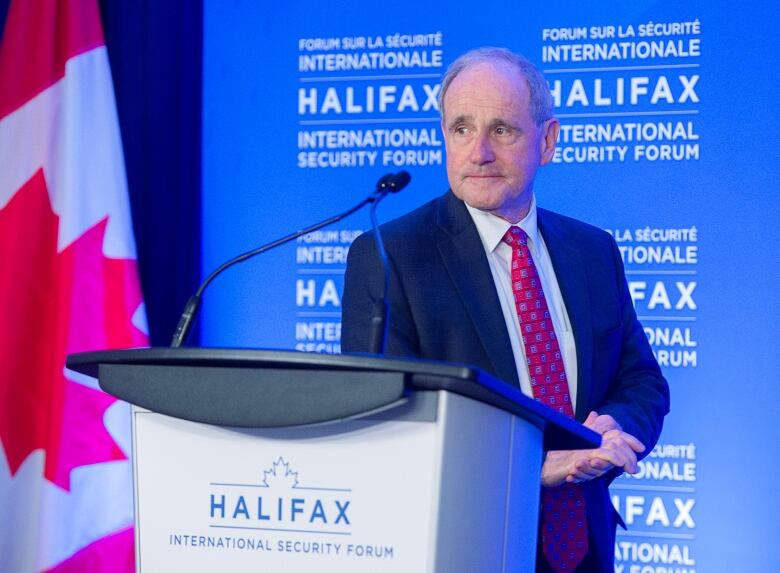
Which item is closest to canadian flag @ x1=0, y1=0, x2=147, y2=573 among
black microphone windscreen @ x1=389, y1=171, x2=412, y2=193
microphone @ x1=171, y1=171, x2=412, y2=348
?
microphone @ x1=171, y1=171, x2=412, y2=348

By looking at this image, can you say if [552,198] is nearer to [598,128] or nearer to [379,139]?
[598,128]

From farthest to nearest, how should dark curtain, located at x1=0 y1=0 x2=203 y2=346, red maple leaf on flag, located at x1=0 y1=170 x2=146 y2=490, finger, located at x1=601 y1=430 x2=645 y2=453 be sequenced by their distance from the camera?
1. dark curtain, located at x1=0 y1=0 x2=203 y2=346
2. red maple leaf on flag, located at x1=0 y1=170 x2=146 y2=490
3. finger, located at x1=601 y1=430 x2=645 y2=453

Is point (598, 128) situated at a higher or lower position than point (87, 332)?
higher

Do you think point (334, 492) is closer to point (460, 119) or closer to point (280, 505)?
point (280, 505)

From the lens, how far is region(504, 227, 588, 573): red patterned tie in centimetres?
201

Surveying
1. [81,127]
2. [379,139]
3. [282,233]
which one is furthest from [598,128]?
[81,127]

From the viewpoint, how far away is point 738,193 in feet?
11.5

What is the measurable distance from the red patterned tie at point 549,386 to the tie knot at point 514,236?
18mm

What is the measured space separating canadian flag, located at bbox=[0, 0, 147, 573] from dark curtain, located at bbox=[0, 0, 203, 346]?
18cm

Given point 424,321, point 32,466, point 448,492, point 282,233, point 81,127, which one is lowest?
point 32,466

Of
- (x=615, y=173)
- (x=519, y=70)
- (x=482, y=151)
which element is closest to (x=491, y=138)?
(x=482, y=151)

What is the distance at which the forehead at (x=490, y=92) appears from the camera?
7.49ft

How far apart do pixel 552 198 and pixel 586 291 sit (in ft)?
4.66

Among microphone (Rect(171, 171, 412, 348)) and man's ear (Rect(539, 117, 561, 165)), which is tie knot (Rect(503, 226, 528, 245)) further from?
microphone (Rect(171, 171, 412, 348))
